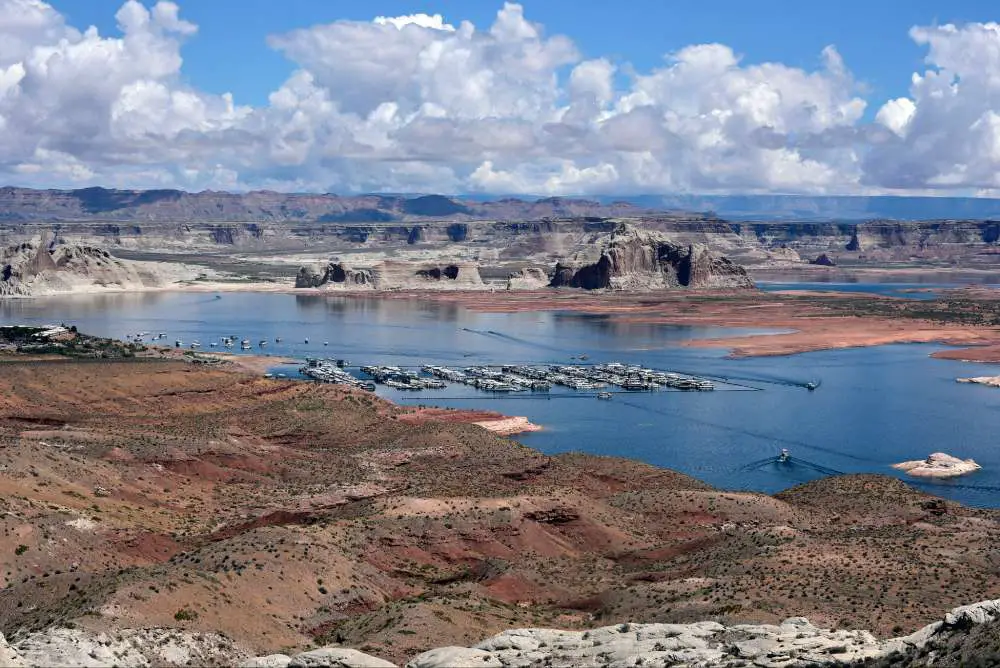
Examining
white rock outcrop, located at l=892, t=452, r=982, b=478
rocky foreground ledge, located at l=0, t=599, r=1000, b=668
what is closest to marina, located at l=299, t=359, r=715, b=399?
white rock outcrop, located at l=892, t=452, r=982, b=478

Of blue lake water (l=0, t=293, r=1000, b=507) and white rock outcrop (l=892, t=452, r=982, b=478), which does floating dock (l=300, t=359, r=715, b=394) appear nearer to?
blue lake water (l=0, t=293, r=1000, b=507)

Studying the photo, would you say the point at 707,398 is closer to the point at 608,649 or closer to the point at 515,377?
the point at 515,377

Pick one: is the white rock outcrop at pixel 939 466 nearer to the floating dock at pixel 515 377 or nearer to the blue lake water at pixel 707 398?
the blue lake water at pixel 707 398

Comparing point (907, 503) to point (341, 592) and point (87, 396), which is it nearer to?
point (341, 592)

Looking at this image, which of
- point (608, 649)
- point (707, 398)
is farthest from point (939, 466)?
point (608, 649)

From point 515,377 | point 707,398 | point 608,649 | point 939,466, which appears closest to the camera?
point 608,649

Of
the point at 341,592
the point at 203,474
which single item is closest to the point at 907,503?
the point at 341,592

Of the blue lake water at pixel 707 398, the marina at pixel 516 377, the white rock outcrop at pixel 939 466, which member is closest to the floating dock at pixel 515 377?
the marina at pixel 516 377
